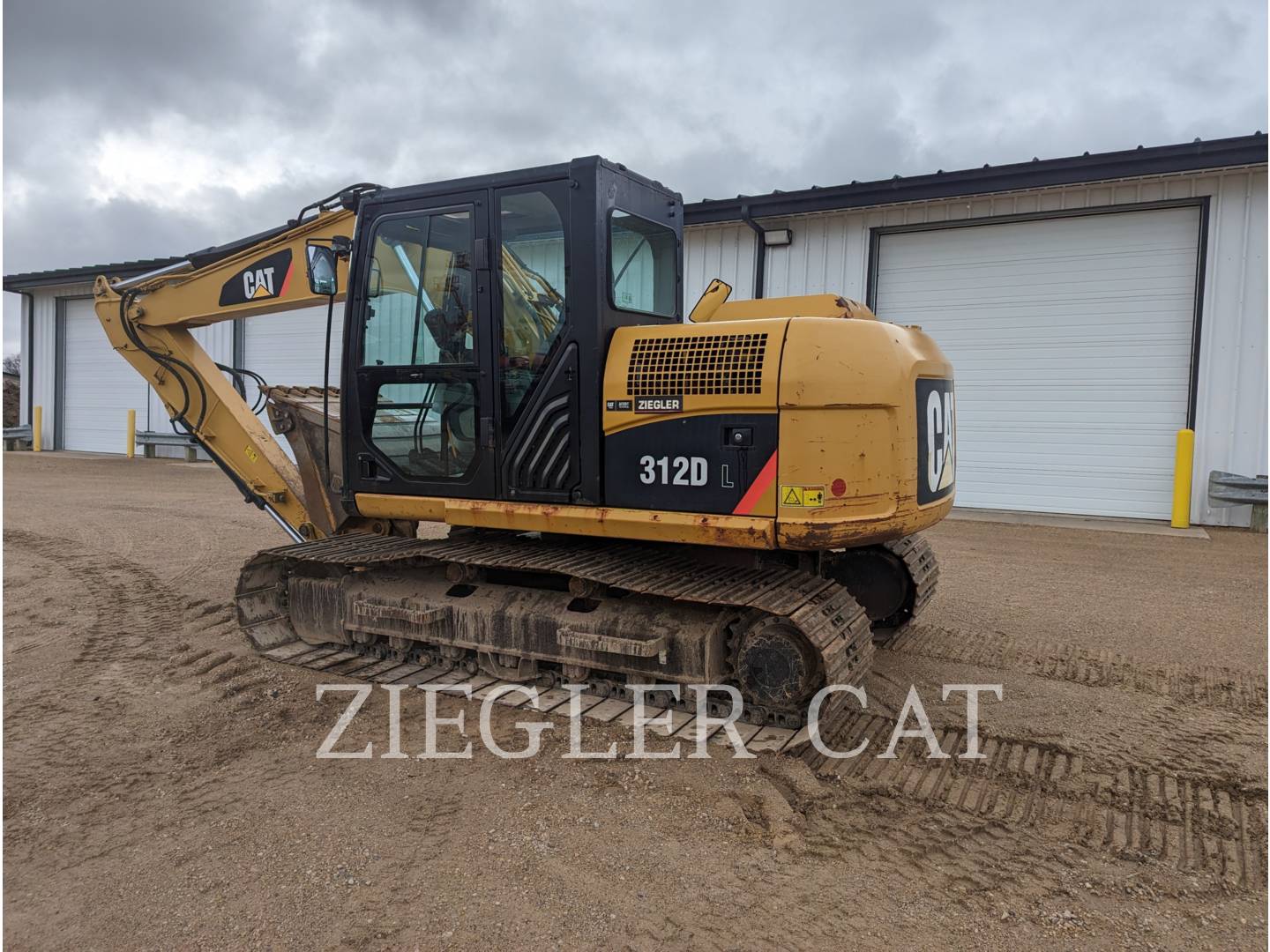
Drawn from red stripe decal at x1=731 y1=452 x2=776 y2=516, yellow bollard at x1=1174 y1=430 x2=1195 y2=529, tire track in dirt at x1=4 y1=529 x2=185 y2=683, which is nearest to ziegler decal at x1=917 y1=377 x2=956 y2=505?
red stripe decal at x1=731 y1=452 x2=776 y2=516

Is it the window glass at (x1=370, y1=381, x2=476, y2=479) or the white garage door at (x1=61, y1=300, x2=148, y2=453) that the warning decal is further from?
the white garage door at (x1=61, y1=300, x2=148, y2=453)

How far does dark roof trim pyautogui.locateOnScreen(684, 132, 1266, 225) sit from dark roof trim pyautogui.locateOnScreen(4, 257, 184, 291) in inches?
549

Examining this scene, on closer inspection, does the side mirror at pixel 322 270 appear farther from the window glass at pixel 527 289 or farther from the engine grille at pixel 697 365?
the engine grille at pixel 697 365

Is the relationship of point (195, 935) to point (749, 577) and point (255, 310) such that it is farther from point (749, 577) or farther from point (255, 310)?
point (255, 310)

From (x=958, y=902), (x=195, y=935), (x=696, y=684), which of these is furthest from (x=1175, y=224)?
(x=195, y=935)

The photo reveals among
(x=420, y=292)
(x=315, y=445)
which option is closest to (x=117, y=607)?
(x=315, y=445)

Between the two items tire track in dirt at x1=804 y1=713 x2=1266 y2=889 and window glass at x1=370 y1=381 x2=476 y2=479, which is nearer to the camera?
tire track in dirt at x1=804 y1=713 x2=1266 y2=889

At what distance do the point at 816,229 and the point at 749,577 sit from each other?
1028 cm

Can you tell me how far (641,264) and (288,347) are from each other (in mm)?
17280

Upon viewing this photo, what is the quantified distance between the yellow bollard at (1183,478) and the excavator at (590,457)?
762 cm

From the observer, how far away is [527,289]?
4.77 meters

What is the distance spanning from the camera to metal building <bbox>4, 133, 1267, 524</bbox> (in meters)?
11.4

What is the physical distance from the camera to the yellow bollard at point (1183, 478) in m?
11.5

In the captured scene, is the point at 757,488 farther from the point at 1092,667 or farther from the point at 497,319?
the point at 1092,667
